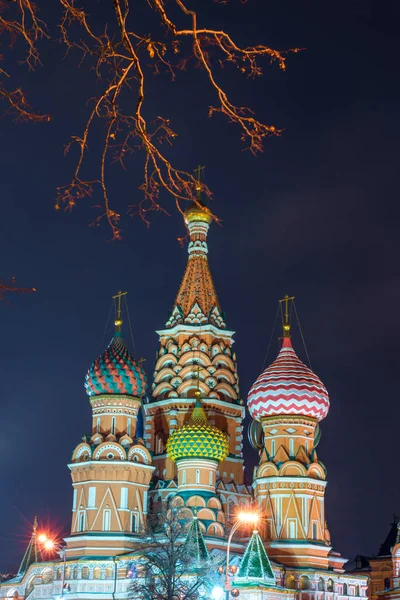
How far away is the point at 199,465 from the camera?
38219mm

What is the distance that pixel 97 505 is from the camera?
38125 mm

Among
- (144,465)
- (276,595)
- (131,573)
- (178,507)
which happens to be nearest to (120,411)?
(144,465)

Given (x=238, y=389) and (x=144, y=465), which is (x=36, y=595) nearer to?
(x=144, y=465)

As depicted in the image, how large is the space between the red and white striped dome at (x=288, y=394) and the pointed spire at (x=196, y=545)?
744cm

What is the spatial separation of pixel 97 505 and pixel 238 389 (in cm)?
→ 982

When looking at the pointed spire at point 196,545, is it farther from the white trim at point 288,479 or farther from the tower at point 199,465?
the white trim at point 288,479

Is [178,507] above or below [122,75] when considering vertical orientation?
above

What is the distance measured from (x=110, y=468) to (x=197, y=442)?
379 centimetres

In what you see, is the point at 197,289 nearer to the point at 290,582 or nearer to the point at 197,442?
the point at 197,442

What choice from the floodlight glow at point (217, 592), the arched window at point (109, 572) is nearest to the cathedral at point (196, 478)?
the arched window at point (109, 572)

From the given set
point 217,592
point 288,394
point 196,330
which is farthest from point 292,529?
point 217,592

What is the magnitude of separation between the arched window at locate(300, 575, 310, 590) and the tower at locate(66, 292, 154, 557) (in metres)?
6.56

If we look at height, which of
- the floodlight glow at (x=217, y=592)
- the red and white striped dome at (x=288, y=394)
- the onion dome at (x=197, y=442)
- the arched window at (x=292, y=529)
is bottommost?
the floodlight glow at (x=217, y=592)

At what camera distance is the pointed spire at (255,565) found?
106 ft
